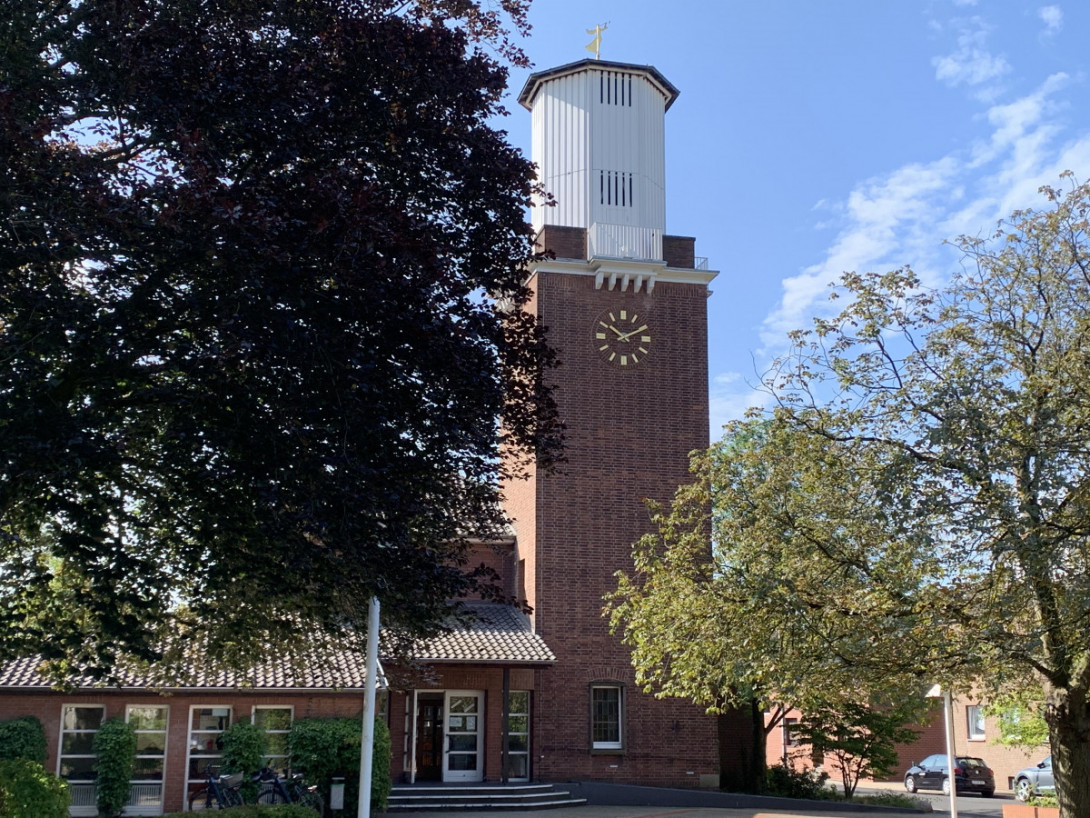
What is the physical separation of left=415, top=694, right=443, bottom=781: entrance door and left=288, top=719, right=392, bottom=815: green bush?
4909 millimetres

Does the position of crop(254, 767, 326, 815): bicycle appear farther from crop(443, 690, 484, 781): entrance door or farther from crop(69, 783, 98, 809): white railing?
crop(443, 690, 484, 781): entrance door

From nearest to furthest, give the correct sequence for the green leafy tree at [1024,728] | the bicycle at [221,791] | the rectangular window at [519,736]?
the bicycle at [221,791]
the green leafy tree at [1024,728]
the rectangular window at [519,736]

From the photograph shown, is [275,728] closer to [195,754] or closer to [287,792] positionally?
[195,754]

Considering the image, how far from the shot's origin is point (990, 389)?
11609mm

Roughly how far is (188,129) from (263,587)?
422 cm

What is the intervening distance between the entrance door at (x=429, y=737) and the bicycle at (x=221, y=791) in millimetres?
6019

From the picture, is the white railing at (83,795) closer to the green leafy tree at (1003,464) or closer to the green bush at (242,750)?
the green bush at (242,750)

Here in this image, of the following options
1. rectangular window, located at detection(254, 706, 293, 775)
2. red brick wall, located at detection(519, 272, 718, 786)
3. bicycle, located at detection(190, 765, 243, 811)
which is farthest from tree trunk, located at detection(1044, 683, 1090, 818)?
rectangular window, located at detection(254, 706, 293, 775)

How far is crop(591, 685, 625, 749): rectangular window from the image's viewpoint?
91.7 feet

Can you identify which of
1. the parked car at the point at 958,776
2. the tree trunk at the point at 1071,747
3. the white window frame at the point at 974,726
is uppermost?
the tree trunk at the point at 1071,747

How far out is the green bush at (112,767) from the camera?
74.9ft

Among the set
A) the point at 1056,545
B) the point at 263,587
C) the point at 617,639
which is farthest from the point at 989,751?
the point at 263,587

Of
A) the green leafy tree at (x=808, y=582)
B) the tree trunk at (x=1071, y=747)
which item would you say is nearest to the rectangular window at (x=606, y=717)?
the green leafy tree at (x=808, y=582)

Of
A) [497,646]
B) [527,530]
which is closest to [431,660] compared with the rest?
[497,646]
